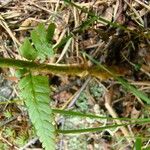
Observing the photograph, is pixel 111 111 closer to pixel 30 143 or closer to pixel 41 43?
pixel 30 143

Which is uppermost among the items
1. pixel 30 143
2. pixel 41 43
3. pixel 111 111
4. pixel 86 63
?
pixel 41 43

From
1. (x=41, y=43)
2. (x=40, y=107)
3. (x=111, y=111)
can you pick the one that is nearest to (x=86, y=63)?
(x=111, y=111)

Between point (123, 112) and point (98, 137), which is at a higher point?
point (123, 112)

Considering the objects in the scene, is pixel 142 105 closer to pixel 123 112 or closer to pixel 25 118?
pixel 123 112

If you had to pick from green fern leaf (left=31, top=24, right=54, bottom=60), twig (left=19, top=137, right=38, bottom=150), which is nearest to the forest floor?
twig (left=19, top=137, right=38, bottom=150)

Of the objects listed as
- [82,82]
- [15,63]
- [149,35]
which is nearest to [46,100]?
[15,63]

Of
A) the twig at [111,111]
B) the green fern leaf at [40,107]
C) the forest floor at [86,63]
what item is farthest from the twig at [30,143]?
the green fern leaf at [40,107]

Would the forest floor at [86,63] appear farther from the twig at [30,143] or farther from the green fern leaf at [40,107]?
the green fern leaf at [40,107]
